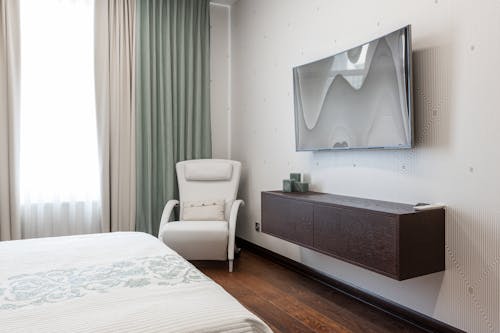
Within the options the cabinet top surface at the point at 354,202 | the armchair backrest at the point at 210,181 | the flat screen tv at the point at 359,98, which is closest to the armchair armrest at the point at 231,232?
the armchair backrest at the point at 210,181

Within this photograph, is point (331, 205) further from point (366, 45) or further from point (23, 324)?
point (23, 324)

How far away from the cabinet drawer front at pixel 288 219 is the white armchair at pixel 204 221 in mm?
466

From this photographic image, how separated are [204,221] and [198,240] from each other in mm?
313

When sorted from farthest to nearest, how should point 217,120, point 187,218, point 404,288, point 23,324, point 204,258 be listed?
point 217,120, point 187,218, point 204,258, point 404,288, point 23,324

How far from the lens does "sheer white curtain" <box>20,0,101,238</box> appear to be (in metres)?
3.63

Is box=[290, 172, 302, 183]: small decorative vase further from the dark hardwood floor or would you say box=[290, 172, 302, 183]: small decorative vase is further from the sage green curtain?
the sage green curtain

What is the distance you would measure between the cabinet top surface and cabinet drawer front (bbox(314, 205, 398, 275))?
0.14 ft

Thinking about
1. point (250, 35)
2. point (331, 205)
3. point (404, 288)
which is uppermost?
point (250, 35)

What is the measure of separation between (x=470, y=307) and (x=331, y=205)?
0.92 metres

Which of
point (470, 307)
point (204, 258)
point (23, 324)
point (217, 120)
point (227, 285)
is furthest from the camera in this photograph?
point (217, 120)

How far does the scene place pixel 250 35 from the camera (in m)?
4.20

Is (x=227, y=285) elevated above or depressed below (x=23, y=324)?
below

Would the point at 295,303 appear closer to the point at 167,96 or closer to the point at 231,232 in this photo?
the point at 231,232

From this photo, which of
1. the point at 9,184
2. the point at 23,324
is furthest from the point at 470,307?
the point at 9,184
